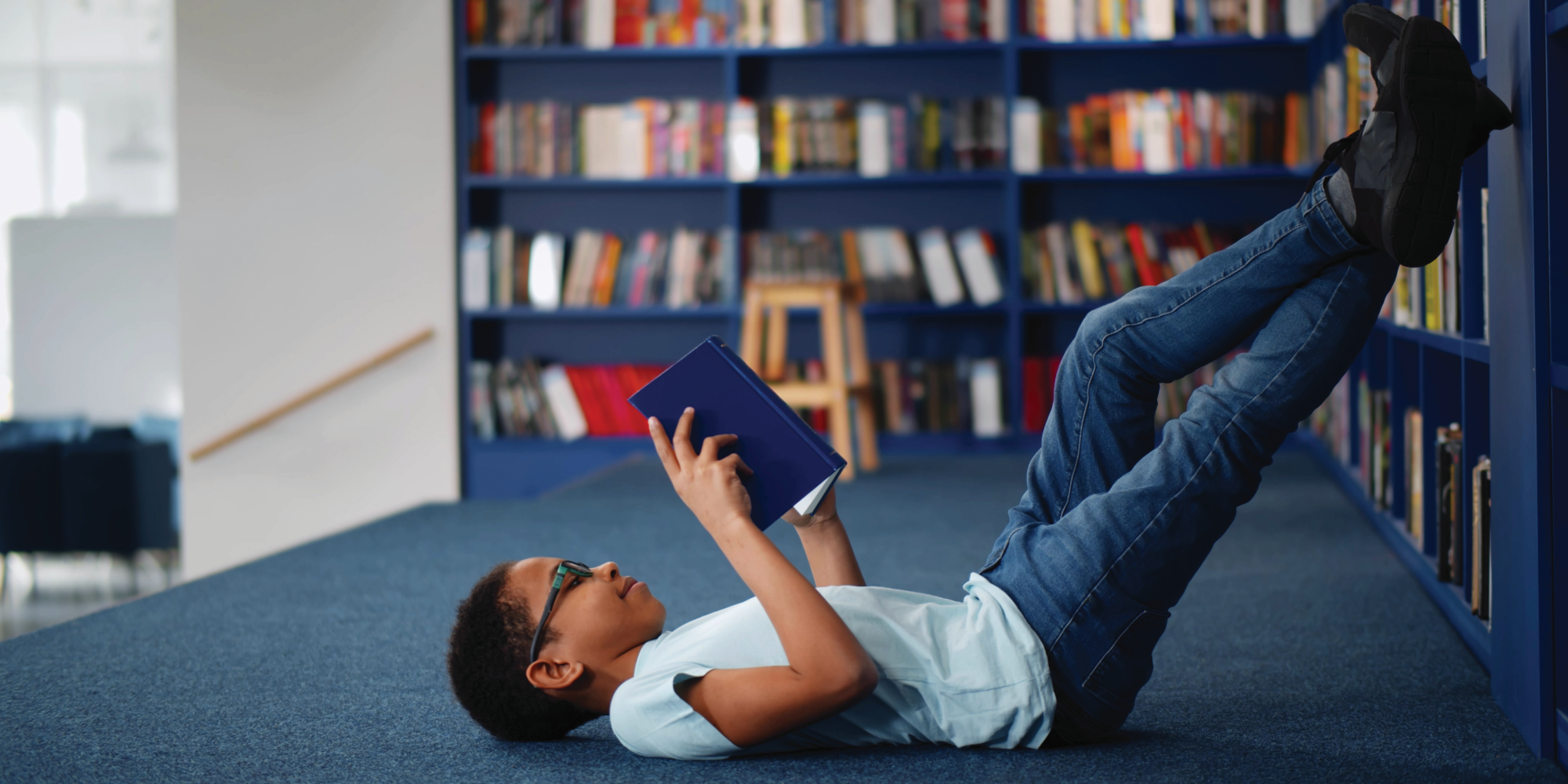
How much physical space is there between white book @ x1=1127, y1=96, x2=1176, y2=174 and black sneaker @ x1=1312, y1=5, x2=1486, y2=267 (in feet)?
10.1

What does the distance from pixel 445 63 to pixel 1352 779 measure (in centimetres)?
380

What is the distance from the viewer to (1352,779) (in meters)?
1.15

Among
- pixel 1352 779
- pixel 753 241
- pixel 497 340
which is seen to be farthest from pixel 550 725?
pixel 497 340

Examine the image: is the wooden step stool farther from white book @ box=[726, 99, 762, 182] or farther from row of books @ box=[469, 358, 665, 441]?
row of books @ box=[469, 358, 665, 441]

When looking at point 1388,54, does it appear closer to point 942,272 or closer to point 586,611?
point 586,611

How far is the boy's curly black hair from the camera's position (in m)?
1.16

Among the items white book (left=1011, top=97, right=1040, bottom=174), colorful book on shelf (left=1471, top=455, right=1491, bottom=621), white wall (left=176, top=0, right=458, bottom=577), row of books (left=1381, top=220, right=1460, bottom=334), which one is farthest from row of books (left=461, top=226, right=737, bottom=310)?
colorful book on shelf (left=1471, top=455, right=1491, bottom=621)

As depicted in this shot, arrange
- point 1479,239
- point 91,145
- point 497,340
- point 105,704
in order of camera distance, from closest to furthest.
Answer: point 105,704 < point 1479,239 < point 497,340 < point 91,145

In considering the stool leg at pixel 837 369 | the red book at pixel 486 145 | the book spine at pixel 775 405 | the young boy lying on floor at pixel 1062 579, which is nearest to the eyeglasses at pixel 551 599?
the young boy lying on floor at pixel 1062 579

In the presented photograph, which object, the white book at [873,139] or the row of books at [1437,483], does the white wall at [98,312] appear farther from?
the row of books at [1437,483]

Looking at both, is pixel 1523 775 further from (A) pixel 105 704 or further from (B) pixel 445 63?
(B) pixel 445 63

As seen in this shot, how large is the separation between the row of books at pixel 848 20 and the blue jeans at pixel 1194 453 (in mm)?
3104

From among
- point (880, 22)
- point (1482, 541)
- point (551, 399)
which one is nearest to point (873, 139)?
point (880, 22)

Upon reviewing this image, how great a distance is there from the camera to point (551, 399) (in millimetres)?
4301
